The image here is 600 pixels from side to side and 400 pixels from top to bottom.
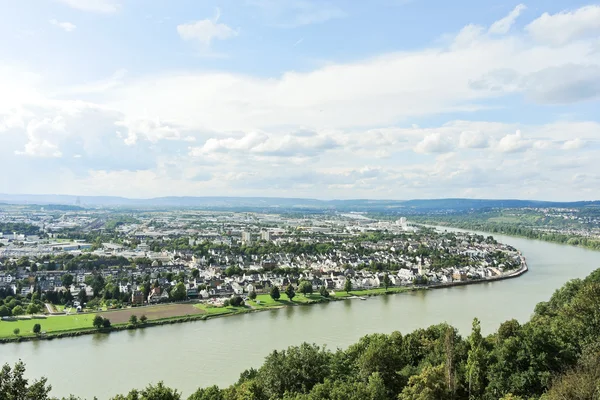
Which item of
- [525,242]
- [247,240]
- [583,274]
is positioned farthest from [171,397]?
[525,242]

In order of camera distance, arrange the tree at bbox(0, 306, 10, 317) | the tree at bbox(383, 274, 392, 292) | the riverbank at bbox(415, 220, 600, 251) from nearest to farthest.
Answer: the tree at bbox(0, 306, 10, 317)
the tree at bbox(383, 274, 392, 292)
the riverbank at bbox(415, 220, 600, 251)

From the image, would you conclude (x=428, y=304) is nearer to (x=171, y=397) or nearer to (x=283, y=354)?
(x=283, y=354)

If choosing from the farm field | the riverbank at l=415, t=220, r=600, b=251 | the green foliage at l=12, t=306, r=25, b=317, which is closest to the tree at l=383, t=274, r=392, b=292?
the farm field

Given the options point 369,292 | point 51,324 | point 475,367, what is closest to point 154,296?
point 51,324

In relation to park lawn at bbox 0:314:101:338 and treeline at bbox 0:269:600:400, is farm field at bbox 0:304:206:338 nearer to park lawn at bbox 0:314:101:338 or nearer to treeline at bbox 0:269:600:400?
park lawn at bbox 0:314:101:338

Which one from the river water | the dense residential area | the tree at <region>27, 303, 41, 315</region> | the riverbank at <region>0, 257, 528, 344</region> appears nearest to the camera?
the river water

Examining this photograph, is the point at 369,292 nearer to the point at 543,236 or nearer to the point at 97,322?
the point at 97,322
